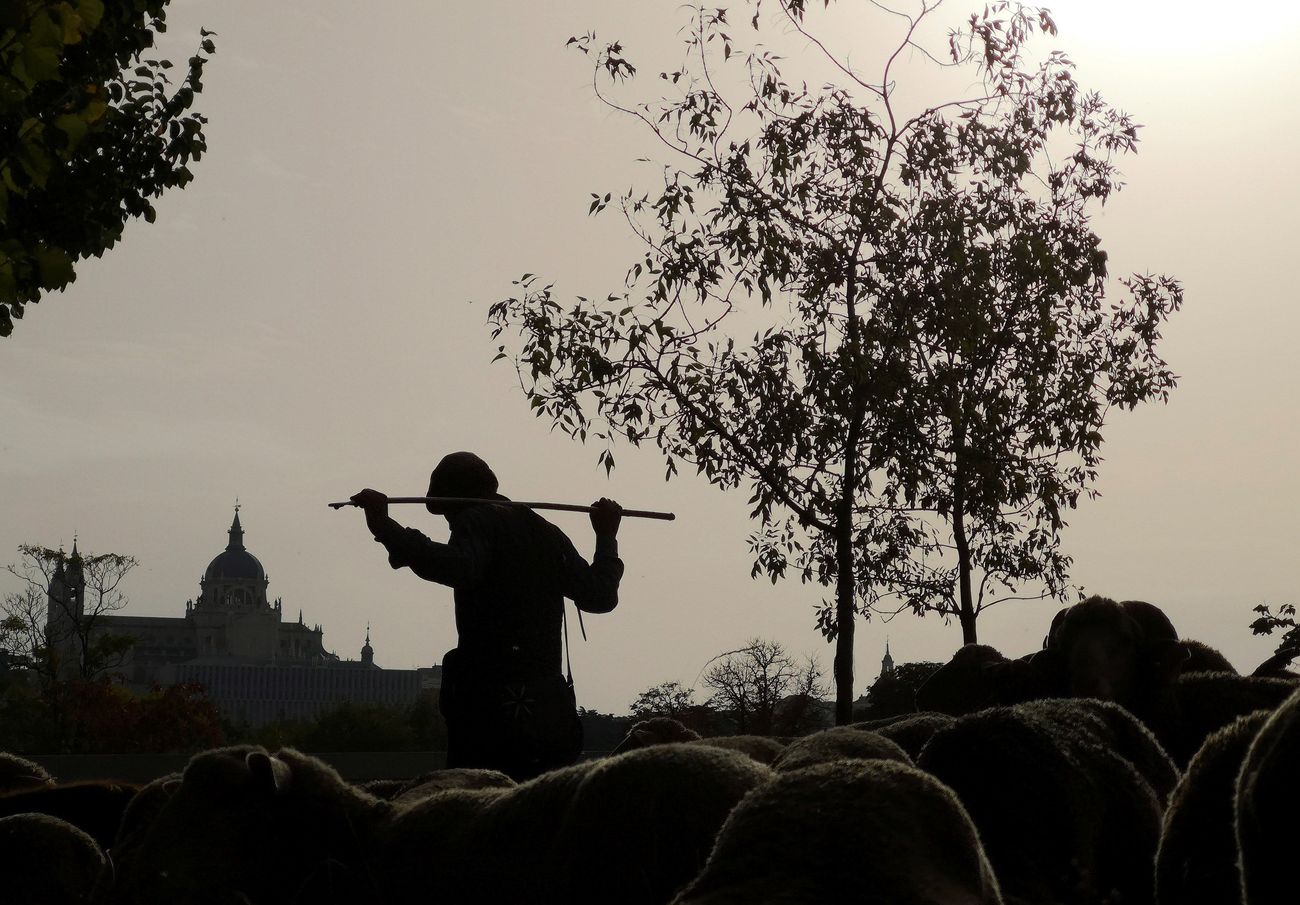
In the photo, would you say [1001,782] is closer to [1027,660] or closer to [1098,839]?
[1098,839]

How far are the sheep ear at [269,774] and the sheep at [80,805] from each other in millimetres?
1649

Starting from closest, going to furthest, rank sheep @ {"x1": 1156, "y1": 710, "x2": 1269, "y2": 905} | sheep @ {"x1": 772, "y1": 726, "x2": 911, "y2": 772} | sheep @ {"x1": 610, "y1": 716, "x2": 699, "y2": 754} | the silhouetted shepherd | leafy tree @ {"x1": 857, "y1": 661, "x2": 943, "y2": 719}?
sheep @ {"x1": 1156, "y1": 710, "x2": 1269, "y2": 905}
sheep @ {"x1": 772, "y1": 726, "x2": 911, "y2": 772}
sheep @ {"x1": 610, "y1": 716, "x2": 699, "y2": 754}
the silhouetted shepherd
leafy tree @ {"x1": 857, "y1": 661, "x2": 943, "y2": 719}

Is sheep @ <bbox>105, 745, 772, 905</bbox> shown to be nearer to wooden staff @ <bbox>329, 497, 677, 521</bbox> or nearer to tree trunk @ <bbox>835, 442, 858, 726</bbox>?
wooden staff @ <bbox>329, 497, 677, 521</bbox>

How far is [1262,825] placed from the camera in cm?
183

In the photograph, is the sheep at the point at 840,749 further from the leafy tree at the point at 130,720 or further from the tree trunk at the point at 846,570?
the leafy tree at the point at 130,720

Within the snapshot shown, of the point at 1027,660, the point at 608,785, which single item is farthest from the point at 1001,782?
the point at 1027,660

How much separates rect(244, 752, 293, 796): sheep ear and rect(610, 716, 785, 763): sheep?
1103 mm

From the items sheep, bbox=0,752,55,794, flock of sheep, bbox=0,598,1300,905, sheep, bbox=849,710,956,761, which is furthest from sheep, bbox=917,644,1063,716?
sheep, bbox=0,752,55,794

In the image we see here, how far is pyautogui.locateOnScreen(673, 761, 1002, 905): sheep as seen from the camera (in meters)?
2.08

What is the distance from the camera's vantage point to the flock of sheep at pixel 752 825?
7.04 ft

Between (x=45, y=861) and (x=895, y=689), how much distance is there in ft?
53.3

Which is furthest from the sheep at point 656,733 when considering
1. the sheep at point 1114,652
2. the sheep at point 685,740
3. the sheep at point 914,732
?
the sheep at point 1114,652

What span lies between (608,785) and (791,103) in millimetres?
15082

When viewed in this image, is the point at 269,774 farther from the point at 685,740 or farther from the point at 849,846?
the point at 849,846
